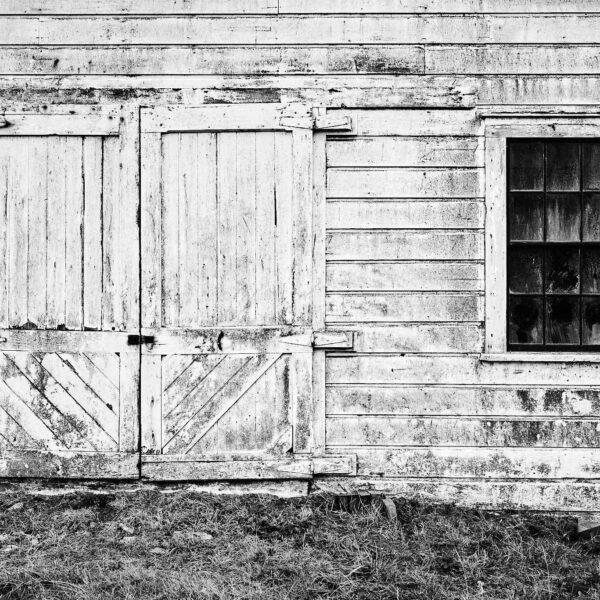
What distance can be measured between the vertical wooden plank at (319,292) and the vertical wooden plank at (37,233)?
1938 mm

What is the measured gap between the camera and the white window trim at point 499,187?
5.12 meters

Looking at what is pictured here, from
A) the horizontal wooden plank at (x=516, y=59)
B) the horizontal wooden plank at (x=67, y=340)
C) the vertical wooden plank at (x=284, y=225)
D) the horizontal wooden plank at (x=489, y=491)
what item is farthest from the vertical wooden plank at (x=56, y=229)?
the horizontal wooden plank at (x=516, y=59)

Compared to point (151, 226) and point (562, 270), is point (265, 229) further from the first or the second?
point (562, 270)

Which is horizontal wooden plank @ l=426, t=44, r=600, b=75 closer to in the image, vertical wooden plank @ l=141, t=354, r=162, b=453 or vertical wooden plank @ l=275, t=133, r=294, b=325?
vertical wooden plank @ l=275, t=133, r=294, b=325

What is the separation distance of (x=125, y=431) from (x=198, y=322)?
936 mm

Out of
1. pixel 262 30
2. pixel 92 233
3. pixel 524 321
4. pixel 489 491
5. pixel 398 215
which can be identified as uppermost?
pixel 262 30

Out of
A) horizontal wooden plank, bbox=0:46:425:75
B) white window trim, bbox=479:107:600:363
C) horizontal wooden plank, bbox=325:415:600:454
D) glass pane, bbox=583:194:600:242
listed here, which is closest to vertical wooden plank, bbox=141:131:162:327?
horizontal wooden plank, bbox=0:46:425:75

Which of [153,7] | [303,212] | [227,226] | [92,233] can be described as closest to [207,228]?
[227,226]

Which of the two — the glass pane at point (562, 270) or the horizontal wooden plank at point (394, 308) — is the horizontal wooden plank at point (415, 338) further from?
the glass pane at point (562, 270)

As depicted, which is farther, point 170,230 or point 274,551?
point 170,230

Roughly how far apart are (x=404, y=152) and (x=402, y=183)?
0.22m

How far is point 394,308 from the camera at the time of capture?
5.20 meters

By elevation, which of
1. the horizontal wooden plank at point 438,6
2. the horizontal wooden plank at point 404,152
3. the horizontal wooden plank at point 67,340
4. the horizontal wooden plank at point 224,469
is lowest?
the horizontal wooden plank at point 224,469

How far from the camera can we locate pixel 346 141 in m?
5.20
